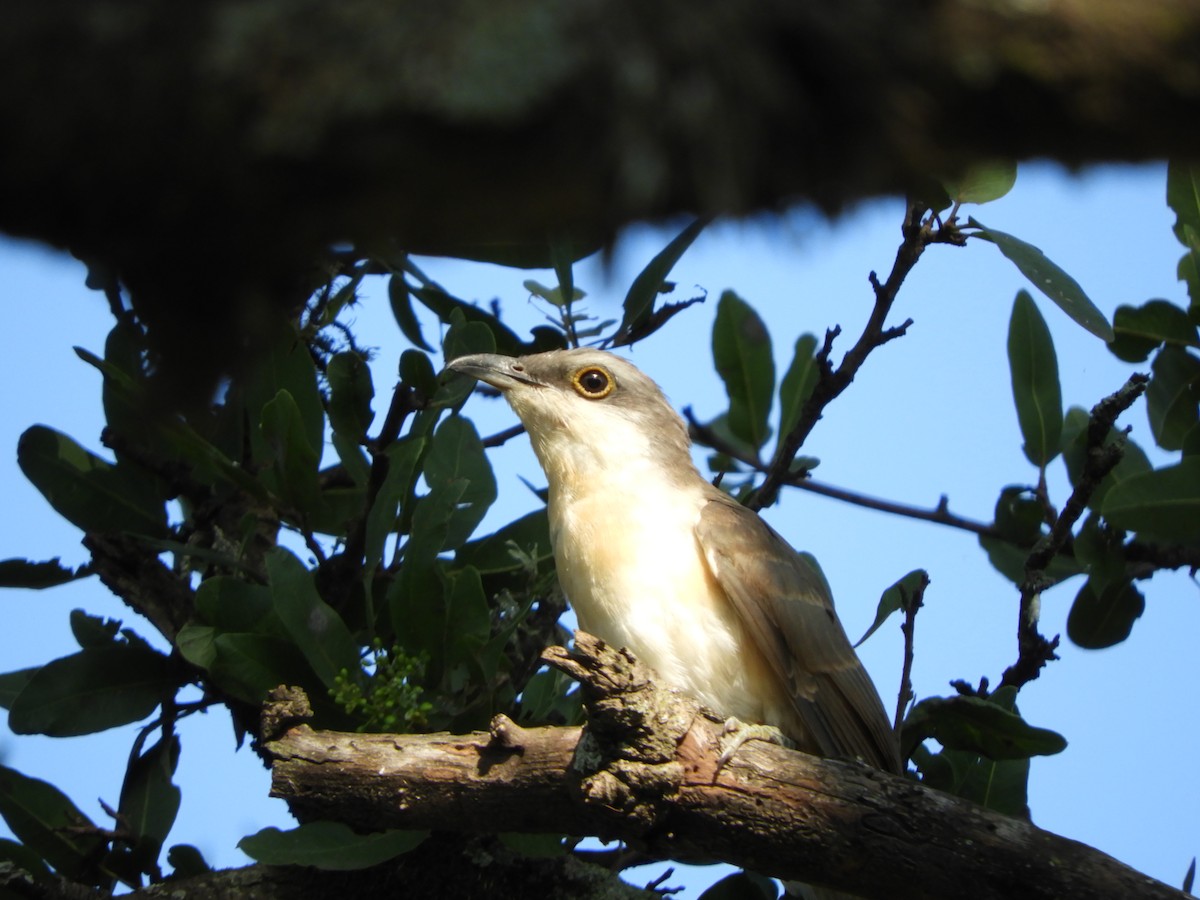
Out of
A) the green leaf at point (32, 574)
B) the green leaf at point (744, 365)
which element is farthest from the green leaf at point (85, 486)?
the green leaf at point (744, 365)

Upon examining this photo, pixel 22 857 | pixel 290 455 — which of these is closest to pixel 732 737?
pixel 290 455

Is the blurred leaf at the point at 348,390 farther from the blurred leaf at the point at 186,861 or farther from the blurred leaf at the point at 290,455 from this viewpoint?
the blurred leaf at the point at 186,861

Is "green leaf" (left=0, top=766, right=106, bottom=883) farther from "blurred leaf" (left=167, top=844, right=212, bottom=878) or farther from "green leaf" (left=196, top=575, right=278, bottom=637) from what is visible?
"green leaf" (left=196, top=575, right=278, bottom=637)

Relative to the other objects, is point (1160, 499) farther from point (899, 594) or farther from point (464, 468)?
point (464, 468)

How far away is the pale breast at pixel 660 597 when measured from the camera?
461 centimetres

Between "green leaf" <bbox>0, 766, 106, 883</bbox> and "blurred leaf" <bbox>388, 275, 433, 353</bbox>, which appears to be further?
"blurred leaf" <bbox>388, 275, 433, 353</bbox>

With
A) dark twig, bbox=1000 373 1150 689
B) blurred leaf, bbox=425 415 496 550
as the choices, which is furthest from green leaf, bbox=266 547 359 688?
dark twig, bbox=1000 373 1150 689

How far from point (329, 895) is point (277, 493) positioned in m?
1.54

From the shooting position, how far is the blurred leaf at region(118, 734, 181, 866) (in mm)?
4676

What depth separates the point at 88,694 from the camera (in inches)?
183

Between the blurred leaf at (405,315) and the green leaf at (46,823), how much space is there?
8.22 ft

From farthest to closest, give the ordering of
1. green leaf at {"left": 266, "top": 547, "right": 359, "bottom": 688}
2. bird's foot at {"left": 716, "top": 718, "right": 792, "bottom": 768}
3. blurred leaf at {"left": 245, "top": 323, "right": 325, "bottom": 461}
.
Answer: blurred leaf at {"left": 245, "top": 323, "right": 325, "bottom": 461}
green leaf at {"left": 266, "top": 547, "right": 359, "bottom": 688}
bird's foot at {"left": 716, "top": 718, "right": 792, "bottom": 768}

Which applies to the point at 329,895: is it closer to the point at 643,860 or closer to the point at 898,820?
the point at 643,860

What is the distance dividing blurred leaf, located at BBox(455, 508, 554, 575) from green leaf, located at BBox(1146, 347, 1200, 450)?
2718 mm
